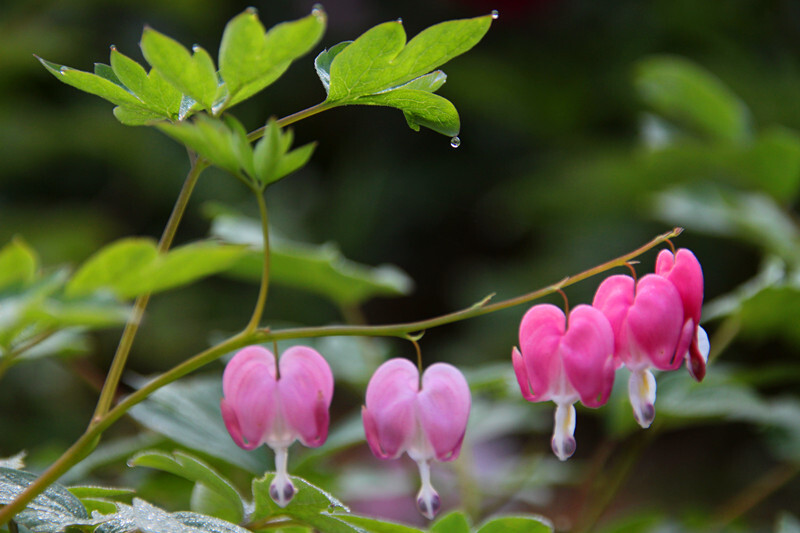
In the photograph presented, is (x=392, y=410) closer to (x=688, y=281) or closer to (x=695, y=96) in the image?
(x=688, y=281)

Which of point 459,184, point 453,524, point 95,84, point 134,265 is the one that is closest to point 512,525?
point 453,524

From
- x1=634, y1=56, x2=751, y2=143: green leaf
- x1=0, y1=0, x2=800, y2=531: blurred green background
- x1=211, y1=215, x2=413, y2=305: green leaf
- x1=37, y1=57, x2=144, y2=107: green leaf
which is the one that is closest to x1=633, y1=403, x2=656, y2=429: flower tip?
x1=37, y1=57, x2=144, y2=107: green leaf

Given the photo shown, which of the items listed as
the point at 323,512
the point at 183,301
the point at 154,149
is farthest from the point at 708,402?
the point at 154,149

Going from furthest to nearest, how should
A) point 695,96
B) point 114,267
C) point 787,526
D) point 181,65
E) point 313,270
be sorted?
point 695,96 < point 313,270 < point 787,526 < point 181,65 < point 114,267

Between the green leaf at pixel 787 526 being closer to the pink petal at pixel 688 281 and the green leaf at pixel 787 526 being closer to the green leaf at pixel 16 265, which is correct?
the pink petal at pixel 688 281

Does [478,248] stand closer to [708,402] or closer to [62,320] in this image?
[708,402]
